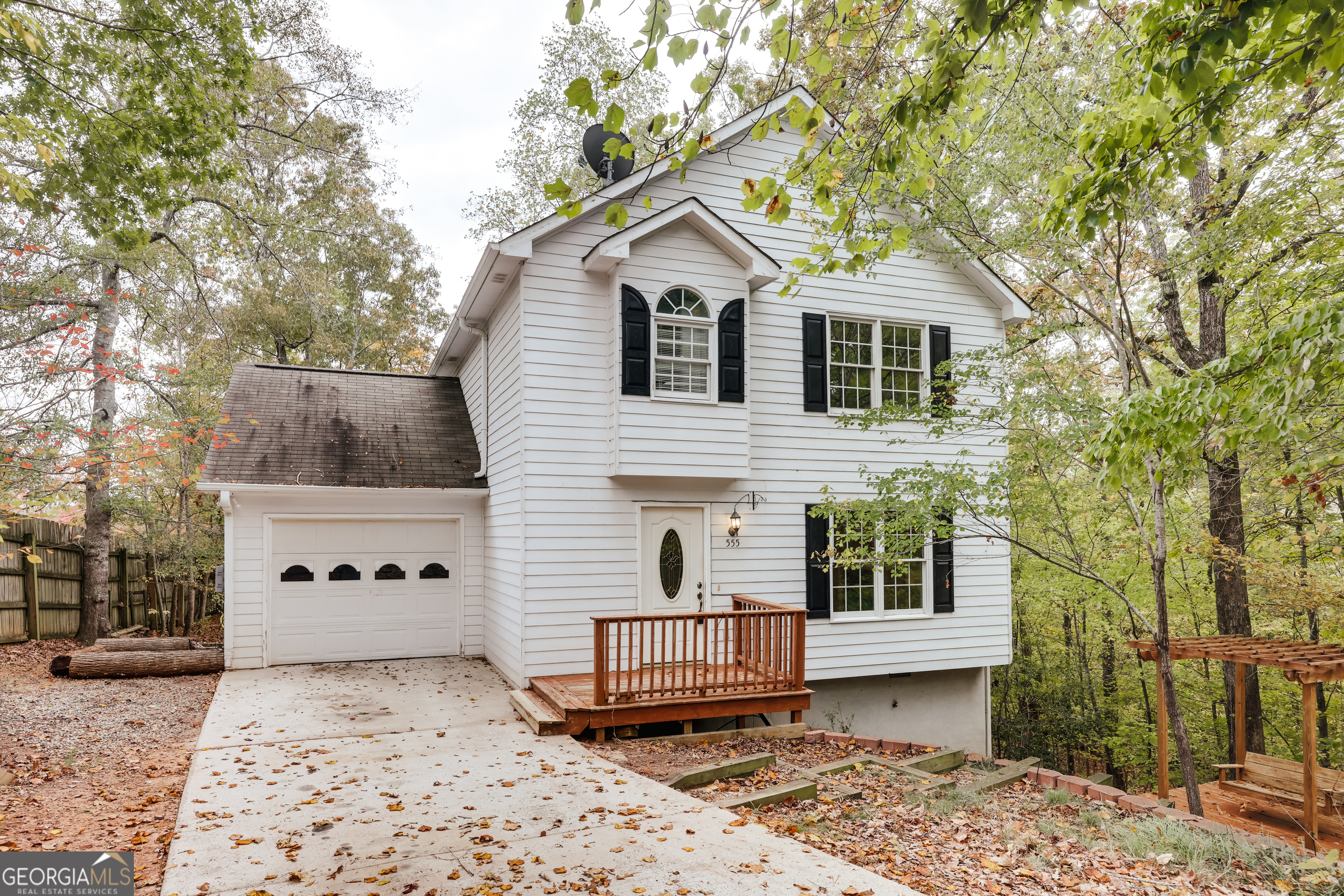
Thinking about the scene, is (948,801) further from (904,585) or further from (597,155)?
(597,155)

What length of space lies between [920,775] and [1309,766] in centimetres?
389

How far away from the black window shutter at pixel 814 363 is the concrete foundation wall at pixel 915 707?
11.5 ft

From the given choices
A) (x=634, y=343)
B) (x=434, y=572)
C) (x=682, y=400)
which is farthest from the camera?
(x=434, y=572)

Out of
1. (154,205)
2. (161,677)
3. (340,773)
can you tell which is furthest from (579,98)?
(161,677)

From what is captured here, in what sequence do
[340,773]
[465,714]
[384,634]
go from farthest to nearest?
[384,634]
[465,714]
[340,773]

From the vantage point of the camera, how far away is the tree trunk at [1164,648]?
7027mm

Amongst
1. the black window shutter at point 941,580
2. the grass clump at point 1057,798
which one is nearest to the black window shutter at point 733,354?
the black window shutter at point 941,580

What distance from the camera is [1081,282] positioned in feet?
26.9

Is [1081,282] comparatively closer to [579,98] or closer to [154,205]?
[579,98]

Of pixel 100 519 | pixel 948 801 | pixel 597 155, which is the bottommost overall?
pixel 948 801

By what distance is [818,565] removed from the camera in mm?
8953

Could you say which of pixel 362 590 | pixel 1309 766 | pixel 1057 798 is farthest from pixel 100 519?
pixel 1309 766

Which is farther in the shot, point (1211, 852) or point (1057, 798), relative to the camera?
point (1057, 798)

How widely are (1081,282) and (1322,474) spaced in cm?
340
